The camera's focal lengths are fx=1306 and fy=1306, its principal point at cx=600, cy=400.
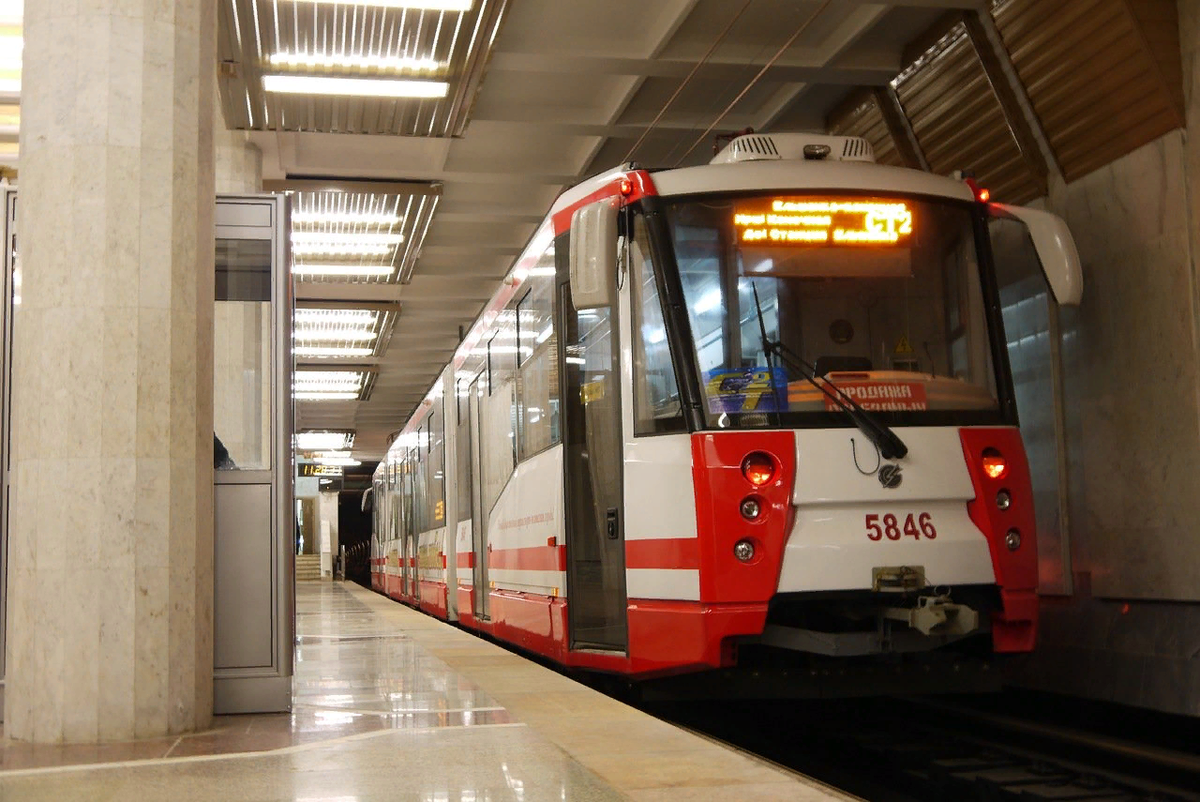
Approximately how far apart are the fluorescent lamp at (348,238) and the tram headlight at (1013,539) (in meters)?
13.3

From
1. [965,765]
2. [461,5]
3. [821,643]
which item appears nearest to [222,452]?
[821,643]

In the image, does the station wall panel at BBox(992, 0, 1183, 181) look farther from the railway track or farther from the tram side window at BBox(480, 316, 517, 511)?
the tram side window at BBox(480, 316, 517, 511)

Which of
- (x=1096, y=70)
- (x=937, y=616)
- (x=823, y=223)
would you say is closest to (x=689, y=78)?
(x=1096, y=70)

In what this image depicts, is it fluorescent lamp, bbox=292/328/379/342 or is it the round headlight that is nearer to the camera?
the round headlight

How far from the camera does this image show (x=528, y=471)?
35.1 ft

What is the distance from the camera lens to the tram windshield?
26.0 ft

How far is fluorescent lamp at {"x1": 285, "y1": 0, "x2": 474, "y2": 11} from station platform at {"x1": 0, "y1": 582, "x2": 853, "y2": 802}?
5933mm

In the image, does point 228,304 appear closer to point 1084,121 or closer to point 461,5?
point 461,5

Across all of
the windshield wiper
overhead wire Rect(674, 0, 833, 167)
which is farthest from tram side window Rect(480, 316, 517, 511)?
the windshield wiper

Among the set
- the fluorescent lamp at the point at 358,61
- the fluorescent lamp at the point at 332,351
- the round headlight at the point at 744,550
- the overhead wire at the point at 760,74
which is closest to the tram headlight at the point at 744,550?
the round headlight at the point at 744,550

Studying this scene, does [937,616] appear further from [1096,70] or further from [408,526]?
[408,526]

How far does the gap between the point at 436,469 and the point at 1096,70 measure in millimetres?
11387

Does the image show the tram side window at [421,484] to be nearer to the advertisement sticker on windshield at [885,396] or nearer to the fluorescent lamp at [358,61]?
the fluorescent lamp at [358,61]

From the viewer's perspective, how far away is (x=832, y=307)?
8.17 meters
